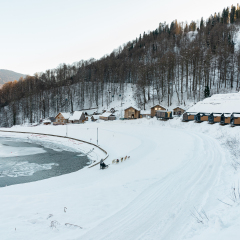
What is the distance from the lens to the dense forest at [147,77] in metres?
57.9

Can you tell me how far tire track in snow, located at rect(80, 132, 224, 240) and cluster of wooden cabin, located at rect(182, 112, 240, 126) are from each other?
68.2 ft

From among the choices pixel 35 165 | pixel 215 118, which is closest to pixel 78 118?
pixel 35 165

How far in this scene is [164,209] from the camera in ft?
24.7

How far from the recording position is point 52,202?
8852mm

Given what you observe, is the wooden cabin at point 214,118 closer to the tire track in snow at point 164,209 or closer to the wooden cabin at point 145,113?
the wooden cabin at point 145,113

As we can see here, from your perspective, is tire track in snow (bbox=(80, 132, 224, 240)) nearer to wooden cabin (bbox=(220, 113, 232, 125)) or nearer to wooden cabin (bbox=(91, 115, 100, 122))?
wooden cabin (bbox=(220, 113, 232, 125))

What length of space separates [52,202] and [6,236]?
9.28 ft

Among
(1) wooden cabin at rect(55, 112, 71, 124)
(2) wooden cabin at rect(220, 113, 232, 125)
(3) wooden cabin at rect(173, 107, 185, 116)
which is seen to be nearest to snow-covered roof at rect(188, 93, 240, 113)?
(2) wooden cabin at rect(220, 113, 232, 125)

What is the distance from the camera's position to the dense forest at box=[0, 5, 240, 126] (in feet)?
190

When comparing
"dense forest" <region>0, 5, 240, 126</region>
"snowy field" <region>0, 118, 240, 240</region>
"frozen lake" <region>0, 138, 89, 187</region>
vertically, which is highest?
"dense forest" <region>0, 5, 240, 126</region>

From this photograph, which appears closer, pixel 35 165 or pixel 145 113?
pixel 35 165

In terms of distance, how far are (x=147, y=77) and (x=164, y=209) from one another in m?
65.8

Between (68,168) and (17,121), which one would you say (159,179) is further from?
(17,121)

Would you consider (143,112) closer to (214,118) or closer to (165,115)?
(165,115)
